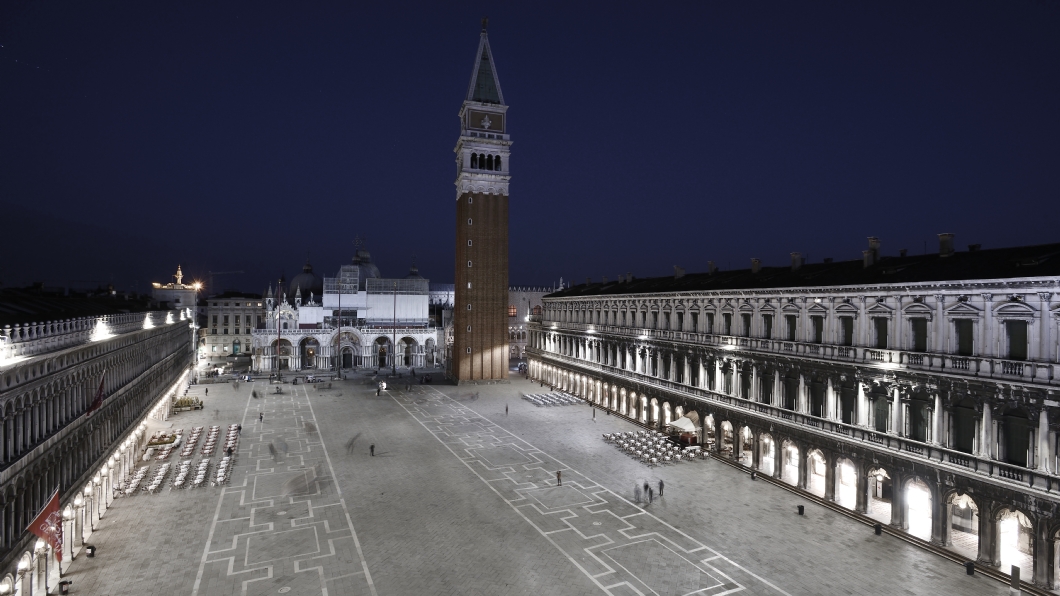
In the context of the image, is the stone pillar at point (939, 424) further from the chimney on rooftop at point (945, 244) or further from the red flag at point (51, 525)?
the red flag at point (51, 525)

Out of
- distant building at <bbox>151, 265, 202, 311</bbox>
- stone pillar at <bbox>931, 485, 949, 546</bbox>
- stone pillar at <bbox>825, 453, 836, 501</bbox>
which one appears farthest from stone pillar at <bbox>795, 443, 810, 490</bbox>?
distant building at <bbox>151, 265, 202, 311</bbox>

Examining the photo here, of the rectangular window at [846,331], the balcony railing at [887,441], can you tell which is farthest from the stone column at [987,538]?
the rectangular window at [846,331]

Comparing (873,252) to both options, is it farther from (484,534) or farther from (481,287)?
(481,287)

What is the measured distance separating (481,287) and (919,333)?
183 ft

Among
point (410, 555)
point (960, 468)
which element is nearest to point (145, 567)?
point (410, 555)

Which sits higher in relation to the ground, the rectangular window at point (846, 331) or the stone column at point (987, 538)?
the rectangular window at point (846, 331)

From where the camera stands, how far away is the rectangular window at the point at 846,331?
30.6 metres

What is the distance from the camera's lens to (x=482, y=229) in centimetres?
7562

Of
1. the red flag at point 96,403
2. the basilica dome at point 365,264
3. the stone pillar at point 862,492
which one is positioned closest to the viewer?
the red flag at point 96,403

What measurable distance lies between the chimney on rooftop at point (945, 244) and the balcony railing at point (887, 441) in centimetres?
1056

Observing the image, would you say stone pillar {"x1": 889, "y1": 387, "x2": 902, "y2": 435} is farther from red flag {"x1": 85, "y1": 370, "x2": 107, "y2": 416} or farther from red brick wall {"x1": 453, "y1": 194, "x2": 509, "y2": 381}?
A: red brick wall {"x1": 453, "y1": 194, "x2": 509, "y2": 381}

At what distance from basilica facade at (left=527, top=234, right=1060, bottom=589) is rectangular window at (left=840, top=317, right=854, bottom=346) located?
6 cm

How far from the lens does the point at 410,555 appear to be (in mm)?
24453

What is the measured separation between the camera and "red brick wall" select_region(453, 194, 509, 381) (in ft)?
248
